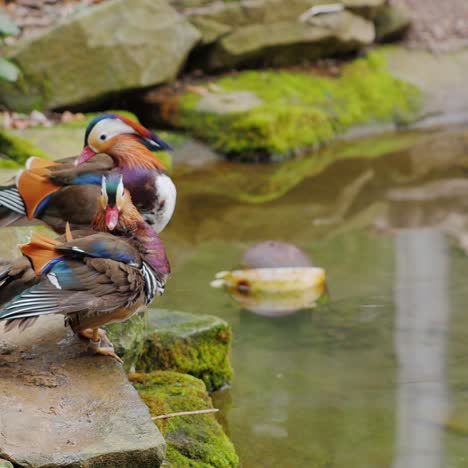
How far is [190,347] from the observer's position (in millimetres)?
3979

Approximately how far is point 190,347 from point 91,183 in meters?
0.84

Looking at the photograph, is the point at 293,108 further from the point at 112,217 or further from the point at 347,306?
the point at 112,217

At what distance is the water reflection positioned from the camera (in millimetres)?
3744

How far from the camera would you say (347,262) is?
5.68 meters

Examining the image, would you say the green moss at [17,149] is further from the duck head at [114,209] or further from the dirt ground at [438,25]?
the dirt ground at [438,25]

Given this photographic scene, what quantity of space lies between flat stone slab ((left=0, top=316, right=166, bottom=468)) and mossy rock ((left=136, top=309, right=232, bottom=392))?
0.82m

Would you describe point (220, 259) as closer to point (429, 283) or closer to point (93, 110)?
point (429, 283)

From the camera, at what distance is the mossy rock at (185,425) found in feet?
10.7

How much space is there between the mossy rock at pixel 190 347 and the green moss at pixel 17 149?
2.52 meters

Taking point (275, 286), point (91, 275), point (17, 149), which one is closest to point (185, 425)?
point (91, 275)

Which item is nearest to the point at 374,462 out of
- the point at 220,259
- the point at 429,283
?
the point at 429,283

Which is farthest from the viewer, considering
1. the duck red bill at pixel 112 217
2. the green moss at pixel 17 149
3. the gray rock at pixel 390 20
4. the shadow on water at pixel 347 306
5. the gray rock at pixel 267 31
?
the gray rock at pixel 390 20

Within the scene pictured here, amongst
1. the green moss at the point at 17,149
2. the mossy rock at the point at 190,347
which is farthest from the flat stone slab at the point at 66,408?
the green moss at the point at 17,149

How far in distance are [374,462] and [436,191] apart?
13.1ft
